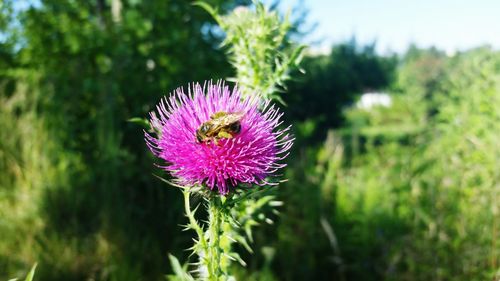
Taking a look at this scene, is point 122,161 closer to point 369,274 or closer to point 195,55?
point 195,55

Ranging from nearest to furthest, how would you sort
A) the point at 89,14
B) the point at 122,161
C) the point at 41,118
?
the point at 122,161 → the point at 41,118 → the point at 89,14

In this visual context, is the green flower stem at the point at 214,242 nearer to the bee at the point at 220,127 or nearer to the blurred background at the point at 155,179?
the bee at the point at 220,127

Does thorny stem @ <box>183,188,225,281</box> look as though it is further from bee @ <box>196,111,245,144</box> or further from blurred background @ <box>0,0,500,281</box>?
blurred background @ <box>0,0,500,281</box>

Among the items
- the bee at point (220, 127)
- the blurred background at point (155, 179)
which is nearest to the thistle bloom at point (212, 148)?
the bee at point (220, 127)

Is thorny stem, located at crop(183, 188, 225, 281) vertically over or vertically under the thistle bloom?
under

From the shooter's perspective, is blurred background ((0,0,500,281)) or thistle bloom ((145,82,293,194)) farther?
blurred background ((0,0,500,281))

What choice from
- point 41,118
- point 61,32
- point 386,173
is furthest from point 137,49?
Result: point 386,173

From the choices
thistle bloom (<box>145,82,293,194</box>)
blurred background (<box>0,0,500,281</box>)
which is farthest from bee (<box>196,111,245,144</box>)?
blurred background (<box>0,0,500,281</box>)
